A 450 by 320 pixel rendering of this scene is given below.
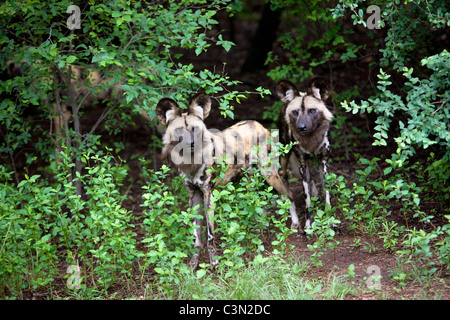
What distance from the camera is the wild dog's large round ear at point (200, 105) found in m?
4.59

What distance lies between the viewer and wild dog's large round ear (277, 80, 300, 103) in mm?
5320

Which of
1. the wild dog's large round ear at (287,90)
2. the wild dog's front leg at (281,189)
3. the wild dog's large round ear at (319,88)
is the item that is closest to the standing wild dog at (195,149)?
the wild dog's front leg at (281,189)

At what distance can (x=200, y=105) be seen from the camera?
466 cm

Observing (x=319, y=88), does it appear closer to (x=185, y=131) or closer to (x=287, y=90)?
(x=287, y=90)

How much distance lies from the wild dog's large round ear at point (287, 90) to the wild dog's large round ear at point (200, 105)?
3.31ft

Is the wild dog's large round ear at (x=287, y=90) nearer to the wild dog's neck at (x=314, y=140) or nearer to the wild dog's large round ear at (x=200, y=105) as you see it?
the wild dog's neck at (x=314, y=140)

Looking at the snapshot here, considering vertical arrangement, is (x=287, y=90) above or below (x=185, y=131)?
above

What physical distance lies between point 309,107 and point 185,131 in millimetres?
1317

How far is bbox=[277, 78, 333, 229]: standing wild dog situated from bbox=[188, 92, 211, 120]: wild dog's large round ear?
91cm

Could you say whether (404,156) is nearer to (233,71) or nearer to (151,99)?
(151,99)

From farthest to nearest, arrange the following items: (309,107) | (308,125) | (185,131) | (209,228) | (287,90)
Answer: (287,90) → (309,107) → (308,125) → (209,228) → (185,131)

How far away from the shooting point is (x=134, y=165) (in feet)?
26.3

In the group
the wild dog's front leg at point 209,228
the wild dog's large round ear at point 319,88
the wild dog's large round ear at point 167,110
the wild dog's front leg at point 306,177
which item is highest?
the wild dog's large round ear at point 319,88

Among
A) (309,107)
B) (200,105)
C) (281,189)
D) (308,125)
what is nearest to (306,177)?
(281,189)
